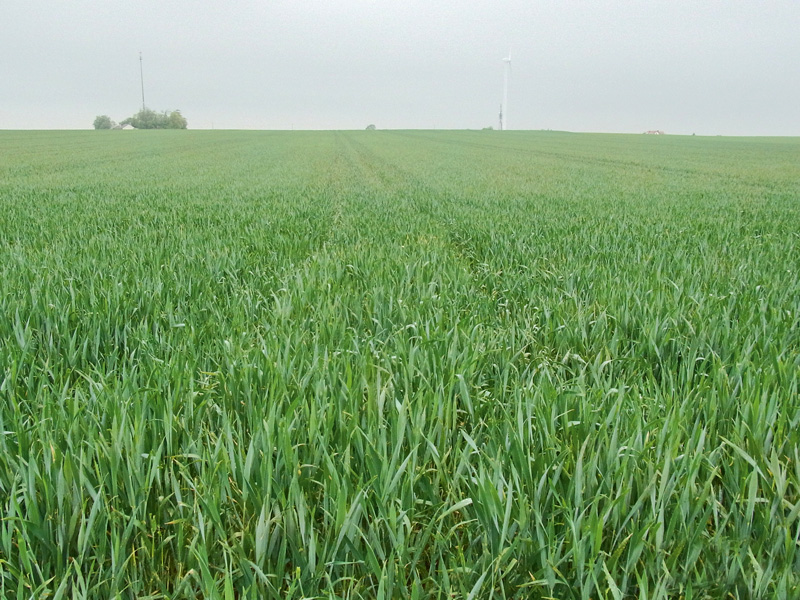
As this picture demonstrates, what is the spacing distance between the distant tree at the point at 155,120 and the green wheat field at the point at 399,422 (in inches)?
5273

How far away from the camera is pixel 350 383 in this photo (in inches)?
77.3

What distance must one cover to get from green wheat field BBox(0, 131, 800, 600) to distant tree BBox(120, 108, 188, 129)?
13393cm

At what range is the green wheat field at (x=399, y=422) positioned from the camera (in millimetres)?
1270

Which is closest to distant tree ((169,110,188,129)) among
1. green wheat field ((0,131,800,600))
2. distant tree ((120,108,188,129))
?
distant tree ((120,108,188,129))

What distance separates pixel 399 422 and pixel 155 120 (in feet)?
460

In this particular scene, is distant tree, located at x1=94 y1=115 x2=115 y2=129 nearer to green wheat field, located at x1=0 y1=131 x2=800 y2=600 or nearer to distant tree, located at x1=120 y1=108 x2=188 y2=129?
distant tree, located at x1=120 y1=108 x2=188 y2=129

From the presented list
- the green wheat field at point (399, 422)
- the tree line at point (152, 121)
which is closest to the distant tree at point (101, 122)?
the tree line at point (152, 121)

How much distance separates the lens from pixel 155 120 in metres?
125

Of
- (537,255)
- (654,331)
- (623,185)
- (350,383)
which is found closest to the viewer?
(350,383)

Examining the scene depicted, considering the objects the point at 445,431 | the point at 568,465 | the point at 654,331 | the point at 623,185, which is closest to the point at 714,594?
the point at 568,465

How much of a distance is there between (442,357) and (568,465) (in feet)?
2.88

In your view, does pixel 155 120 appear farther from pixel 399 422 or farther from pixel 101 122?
pixel 399 422

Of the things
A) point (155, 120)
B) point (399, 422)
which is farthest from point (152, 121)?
point (399, 422)

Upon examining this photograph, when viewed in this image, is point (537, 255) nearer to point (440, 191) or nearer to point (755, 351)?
point (755, 351)
